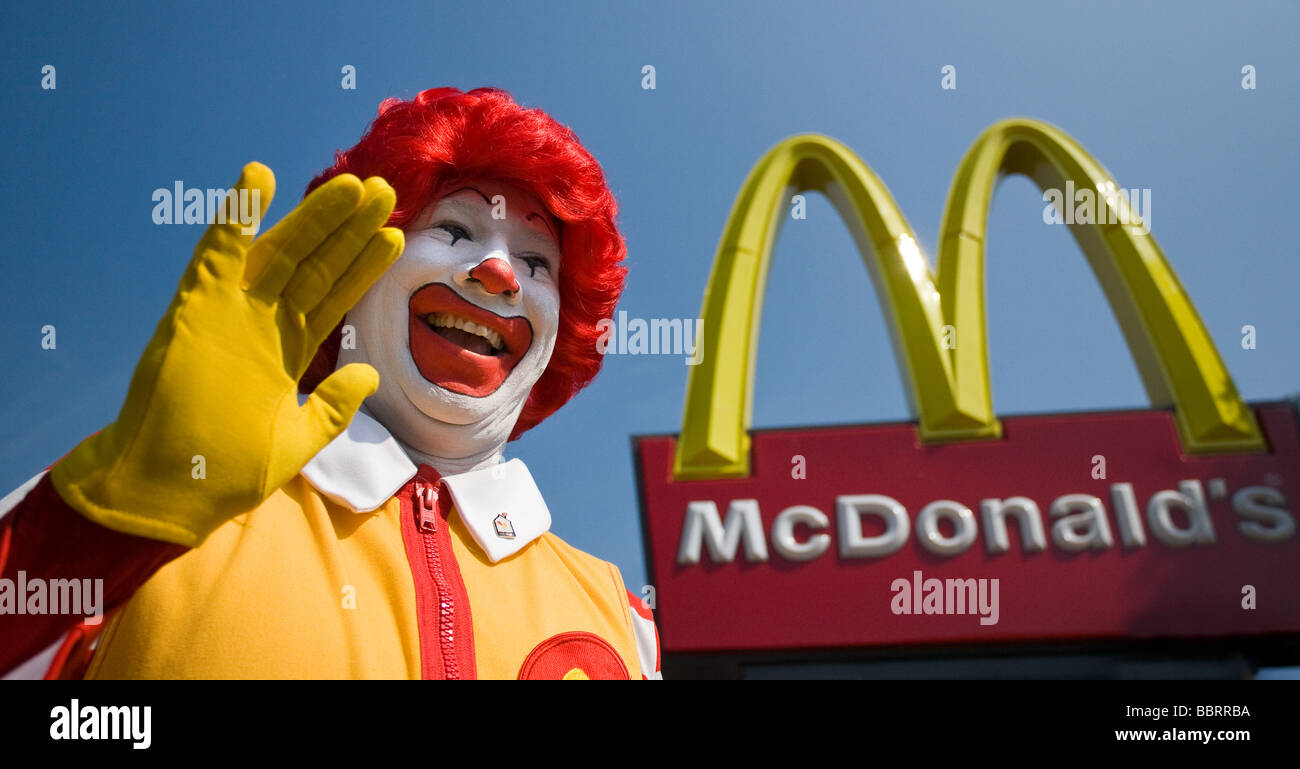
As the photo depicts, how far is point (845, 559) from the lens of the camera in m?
3.05

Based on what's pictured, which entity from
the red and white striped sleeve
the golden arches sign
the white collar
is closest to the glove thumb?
the white collar

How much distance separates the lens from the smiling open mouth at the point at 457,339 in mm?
1711

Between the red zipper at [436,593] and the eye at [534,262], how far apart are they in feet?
1.66

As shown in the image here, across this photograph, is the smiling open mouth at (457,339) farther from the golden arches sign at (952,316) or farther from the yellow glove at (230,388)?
the golden arches sign at (952,316)

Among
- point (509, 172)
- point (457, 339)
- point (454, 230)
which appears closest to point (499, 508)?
point (457, 339)

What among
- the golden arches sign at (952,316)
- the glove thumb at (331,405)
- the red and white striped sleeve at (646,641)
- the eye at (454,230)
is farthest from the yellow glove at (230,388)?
the golden arches sign at (952,316)

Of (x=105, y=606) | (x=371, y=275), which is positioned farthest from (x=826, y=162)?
(x=105, y=606)

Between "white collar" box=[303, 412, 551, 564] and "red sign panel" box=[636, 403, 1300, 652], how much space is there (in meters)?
1.37

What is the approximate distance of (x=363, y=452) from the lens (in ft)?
5.21

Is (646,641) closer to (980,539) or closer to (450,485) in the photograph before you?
(450,485)

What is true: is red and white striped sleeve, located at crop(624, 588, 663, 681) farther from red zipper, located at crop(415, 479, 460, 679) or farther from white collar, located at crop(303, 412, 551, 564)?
red zipper, located at crop(415, 479, 460, 679)

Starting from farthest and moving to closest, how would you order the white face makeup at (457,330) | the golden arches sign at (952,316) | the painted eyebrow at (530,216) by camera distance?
1. the golden arches sign at (952,316)
2. the painted eyebrow at (530,216)
3. the white face makeup at (457,330)

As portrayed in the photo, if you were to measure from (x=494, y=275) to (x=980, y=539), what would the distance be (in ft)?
7.04

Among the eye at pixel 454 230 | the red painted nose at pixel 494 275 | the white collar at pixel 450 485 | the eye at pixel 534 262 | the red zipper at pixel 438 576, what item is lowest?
the red zipper at pixel 438 576
